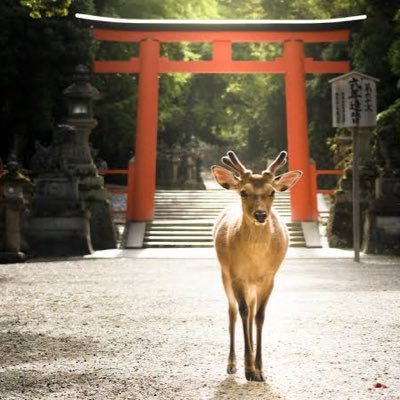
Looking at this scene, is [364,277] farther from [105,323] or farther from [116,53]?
[116,53]

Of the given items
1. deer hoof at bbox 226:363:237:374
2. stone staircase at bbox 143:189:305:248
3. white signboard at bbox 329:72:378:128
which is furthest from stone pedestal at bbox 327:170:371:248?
deer hoof at bbox 226:363:237:374

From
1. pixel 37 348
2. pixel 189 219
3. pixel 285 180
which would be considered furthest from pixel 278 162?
pixel 189 219

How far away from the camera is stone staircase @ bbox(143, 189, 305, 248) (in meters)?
17.1

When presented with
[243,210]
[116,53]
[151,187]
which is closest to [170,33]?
[151,187]

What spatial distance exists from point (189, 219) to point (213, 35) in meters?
4.79

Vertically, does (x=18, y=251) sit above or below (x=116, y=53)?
below

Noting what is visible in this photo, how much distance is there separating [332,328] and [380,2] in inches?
641

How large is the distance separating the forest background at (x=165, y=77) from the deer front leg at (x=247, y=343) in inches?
481

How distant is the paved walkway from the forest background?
27.1ft

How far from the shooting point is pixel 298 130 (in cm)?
1805

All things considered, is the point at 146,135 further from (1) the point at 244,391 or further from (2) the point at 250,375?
(1) the point at 244,391

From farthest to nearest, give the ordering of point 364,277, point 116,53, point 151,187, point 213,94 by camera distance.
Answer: point 213,94, point 116,53, point 151,187, point 364,277

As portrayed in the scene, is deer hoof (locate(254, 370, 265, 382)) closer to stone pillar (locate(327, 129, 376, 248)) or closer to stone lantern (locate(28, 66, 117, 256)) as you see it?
stone lantern (locate(28, 66, 117, 256))

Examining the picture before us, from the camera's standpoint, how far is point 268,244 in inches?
180
